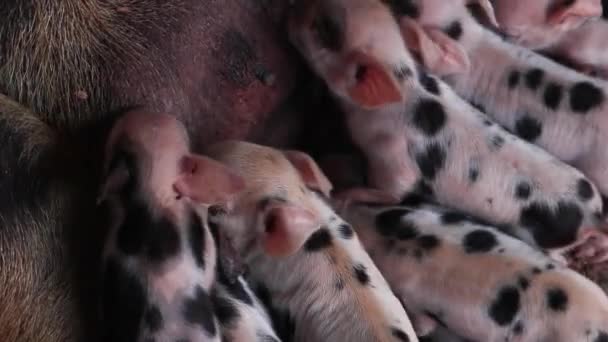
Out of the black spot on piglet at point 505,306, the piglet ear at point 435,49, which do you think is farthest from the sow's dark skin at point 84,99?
the black spot on piglet at point 505,306

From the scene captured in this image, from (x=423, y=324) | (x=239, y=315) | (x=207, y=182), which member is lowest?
(x=423, y=324)

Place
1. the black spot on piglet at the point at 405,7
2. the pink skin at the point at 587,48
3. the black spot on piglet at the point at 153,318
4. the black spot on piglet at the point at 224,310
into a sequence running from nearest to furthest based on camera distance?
the black spot on piglet at the point at 153,318 < the black spot on piglet at the point at 224,310 < the black spot on piglet at the point at 405,7 < the pink skin at the point at 587,48

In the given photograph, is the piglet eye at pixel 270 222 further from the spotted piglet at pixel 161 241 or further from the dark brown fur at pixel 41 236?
the dark brown fur at pixel 41 236

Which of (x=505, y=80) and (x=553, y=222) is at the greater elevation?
(x=505, y=80)

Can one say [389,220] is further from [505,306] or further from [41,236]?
[41,236]

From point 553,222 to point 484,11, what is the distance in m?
0.44

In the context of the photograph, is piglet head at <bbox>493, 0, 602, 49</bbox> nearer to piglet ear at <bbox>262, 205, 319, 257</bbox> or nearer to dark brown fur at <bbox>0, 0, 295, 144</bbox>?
dark brown fur at <bbox>0, 0, 295, 144</bbox>

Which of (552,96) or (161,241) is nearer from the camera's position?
(161,241)

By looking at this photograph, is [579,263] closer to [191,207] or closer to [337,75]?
[337,75]

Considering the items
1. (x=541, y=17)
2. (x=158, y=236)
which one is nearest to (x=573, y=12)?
(x=541, y=17)

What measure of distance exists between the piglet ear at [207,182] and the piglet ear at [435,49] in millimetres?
464

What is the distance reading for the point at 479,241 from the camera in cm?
169

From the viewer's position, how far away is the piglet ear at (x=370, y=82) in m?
1.70

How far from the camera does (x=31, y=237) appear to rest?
153 cm
